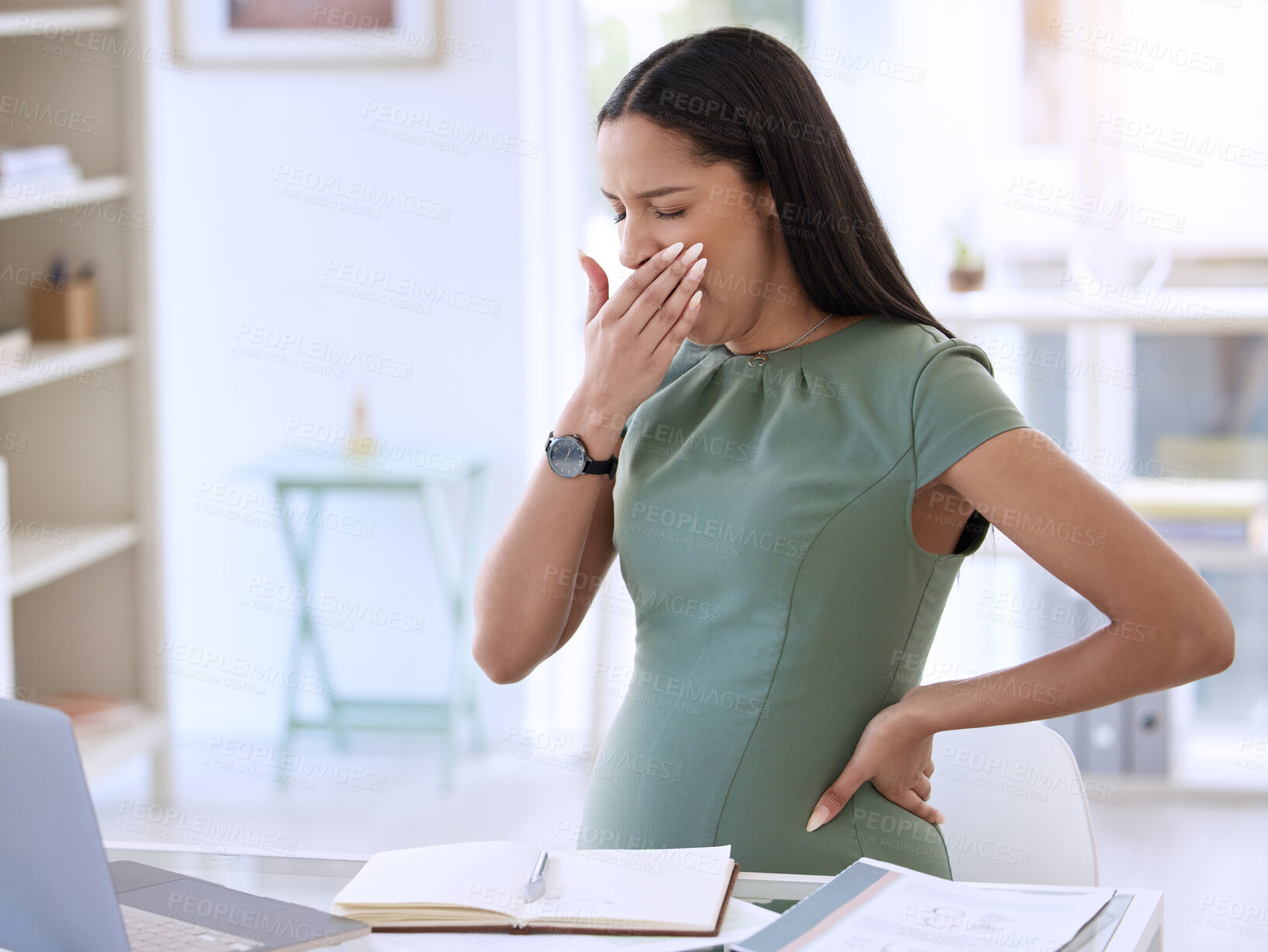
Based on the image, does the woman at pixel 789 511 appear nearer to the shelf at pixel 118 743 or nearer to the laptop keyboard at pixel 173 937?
the laptop keyboard at pixel 173 937

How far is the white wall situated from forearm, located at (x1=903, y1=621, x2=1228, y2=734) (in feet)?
8.05

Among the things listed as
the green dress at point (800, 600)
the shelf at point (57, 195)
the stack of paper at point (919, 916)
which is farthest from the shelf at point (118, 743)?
the stack of paper at point (919, 916)

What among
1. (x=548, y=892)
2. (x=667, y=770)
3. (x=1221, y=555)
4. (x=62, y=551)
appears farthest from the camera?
(x=1221, y=555)

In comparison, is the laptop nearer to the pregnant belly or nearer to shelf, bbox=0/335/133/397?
the pregnant belly

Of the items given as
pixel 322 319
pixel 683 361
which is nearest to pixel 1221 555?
pixel 683 361

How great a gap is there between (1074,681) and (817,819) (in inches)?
10.9

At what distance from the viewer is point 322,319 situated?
12.1ft

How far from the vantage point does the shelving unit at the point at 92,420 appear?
3.12 metres

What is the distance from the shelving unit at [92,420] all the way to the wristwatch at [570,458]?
190 cm

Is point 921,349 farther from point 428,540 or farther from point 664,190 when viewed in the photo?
point 428,540

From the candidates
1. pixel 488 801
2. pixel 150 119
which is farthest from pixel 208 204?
pixel 488 801

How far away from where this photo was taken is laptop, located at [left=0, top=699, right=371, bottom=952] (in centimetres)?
94

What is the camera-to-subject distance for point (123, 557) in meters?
3.28

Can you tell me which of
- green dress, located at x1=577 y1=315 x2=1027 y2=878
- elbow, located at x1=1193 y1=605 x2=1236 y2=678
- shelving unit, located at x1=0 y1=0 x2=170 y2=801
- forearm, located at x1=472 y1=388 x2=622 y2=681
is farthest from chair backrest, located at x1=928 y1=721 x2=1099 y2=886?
shelving unit, located at x1=0 y1=0 x2=170 y2=801
